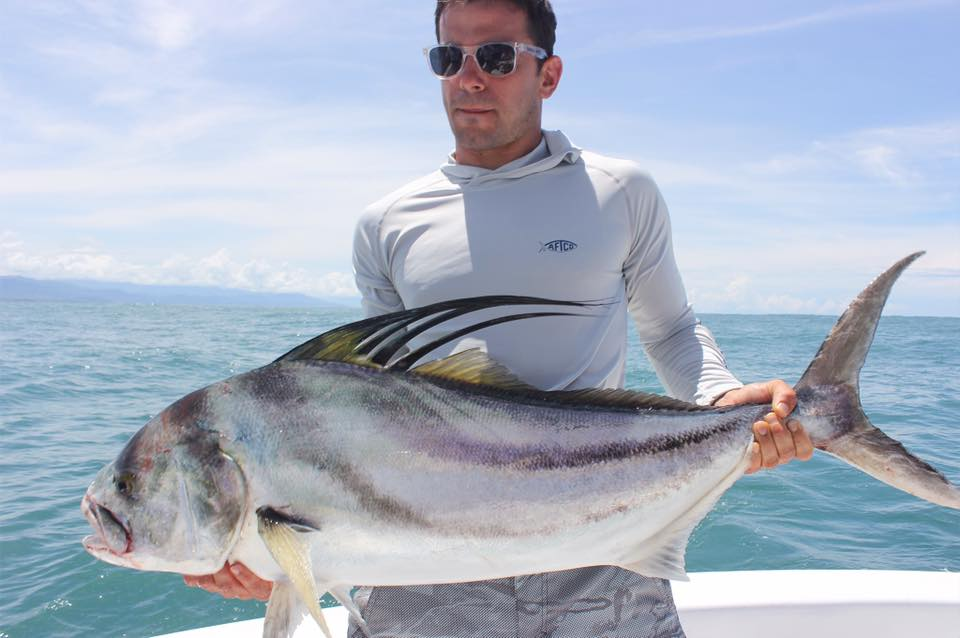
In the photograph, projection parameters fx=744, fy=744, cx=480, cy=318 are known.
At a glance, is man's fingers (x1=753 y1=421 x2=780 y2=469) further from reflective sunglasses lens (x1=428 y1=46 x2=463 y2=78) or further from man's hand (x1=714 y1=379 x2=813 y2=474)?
reflective sunglasses lens (x1=428 y1=46 x2=463 y2=78)

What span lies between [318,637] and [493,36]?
245 cm

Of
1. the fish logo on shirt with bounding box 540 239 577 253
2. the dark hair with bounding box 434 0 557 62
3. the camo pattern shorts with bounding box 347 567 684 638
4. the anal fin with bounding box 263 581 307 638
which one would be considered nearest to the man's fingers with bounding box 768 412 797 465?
the camo pattern shorts with bounding box 347 567 684 638

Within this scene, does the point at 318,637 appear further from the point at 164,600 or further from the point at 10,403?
the point at 10,403

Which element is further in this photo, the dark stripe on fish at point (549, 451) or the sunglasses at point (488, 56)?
the sunglasses at point (488, 56)

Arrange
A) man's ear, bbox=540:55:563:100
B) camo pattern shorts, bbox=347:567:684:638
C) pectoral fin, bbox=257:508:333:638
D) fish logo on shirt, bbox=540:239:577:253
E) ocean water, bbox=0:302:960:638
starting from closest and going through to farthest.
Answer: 1. pectoral fin, bbox=257:508:333:638
2. camo pattern shorts, bbox=347:567:684:638
3. fish logo on shirt, bbox=540:239:577:253
4. man's ear, bbox=540:55:563:100
5. ocean water, bbox=0:302:960:638

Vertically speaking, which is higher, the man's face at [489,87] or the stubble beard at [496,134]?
the man's face at [489,87]

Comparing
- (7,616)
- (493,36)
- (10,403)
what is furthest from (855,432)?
(10,403)

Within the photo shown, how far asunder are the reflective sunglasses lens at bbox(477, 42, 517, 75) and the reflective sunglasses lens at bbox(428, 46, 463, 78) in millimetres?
72

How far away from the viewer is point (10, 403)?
1286 cm

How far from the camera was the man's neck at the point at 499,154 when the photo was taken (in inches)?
93.0

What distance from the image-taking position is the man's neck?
236 centimetres

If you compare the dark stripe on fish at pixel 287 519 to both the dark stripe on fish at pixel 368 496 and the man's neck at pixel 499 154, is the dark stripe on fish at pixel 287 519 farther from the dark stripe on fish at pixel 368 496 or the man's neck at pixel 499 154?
the man's neck at pixel 499 154

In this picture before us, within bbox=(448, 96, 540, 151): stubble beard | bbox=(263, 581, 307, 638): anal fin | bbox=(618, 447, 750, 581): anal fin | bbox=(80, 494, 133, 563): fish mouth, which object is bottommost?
bbox=(263, 581, 307, 638): anal fin

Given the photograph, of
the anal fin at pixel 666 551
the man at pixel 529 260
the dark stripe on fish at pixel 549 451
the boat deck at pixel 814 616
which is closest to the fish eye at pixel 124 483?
the dark stripe on fish at pixel 549 451
